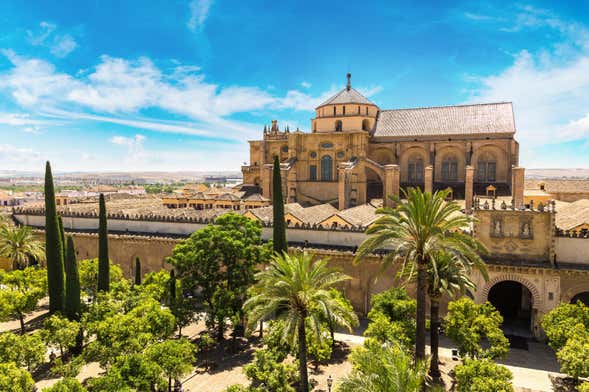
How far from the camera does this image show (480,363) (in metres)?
15.7

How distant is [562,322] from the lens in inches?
732

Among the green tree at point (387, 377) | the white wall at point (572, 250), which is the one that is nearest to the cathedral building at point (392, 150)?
the white wall at point (572, 250)

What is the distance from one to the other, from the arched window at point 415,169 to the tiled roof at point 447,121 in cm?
293

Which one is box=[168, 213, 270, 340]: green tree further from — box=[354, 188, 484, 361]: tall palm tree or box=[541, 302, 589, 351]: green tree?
box=[541, 302, 589, 351]: green tree

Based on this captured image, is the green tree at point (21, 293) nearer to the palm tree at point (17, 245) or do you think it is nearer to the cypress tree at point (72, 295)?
the cypress tree at point (72, 295)

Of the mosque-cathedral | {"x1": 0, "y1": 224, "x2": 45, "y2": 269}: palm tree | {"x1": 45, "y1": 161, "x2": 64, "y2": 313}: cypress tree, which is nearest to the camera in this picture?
{"x1": 45, "y1": 161, "x2": 64, "y2": 313}: cypress tree

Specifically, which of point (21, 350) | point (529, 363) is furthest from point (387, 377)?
point (21, 350)

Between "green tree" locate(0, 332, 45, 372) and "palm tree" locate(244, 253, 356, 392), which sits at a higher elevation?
"palm tree" locate(244, 253, 356, 392)

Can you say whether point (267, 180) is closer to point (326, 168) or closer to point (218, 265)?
point (326, 168)

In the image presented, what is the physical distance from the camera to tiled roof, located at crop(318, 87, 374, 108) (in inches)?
1858

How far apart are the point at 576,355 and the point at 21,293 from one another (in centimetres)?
3094

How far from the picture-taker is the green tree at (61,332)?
19.8 metres

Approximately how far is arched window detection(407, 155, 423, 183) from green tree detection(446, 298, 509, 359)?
26.6 m

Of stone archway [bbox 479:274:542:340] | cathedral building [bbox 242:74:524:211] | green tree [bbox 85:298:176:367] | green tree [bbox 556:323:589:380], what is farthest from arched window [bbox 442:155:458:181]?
green tree [bbox 85:298:176:367]
